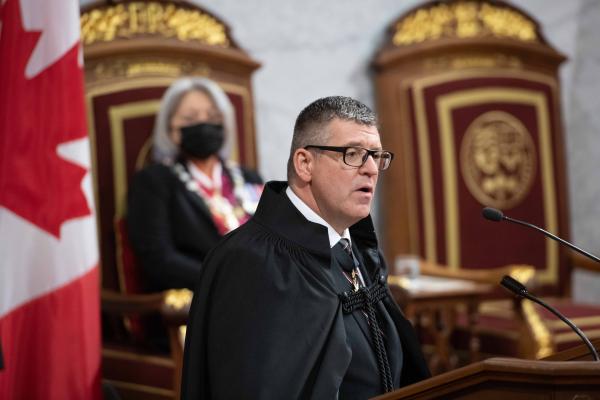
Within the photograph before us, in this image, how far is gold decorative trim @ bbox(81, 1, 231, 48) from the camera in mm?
3922

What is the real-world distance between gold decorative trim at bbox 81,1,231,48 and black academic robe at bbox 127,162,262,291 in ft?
1.98

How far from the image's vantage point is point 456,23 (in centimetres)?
478

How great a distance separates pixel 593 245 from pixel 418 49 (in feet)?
5.54

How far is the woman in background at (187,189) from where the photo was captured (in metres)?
3.62

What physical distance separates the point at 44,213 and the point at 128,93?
1268 millimetres

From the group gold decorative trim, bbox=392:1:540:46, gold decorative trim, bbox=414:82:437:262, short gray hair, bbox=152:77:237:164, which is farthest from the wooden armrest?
gold decorative trim, bbox=392:1:540:46

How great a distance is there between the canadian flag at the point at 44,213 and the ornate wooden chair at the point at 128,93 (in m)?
0.70

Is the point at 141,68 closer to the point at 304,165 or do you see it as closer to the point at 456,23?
the point at 456,23

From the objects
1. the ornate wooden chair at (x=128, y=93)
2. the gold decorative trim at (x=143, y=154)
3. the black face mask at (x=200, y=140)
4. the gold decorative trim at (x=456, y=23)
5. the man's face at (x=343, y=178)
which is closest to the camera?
the man's face at (x=343, y=178)

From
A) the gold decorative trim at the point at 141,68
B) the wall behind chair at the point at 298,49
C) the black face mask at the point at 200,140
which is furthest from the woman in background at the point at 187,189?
the wall behind chair at the point at 298,49

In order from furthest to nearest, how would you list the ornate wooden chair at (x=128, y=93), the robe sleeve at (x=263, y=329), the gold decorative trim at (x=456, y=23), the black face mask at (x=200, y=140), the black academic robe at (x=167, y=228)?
1. the gold decorative trim at (x=456, y=23)
2. the black face mask at (x=200, y=140)
3. the ornate wooden chair at (x=128, y=93)
4. the black academic robe at (x=167, y=228)
5. the robe sleeve at (x=263, y=329)

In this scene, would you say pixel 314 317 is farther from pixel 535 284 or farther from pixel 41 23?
pixel 535 284

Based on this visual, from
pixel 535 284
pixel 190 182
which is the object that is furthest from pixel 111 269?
pixel 535 284

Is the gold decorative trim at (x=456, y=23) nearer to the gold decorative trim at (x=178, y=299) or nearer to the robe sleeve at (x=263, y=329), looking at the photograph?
the gold decorative trim at (x=178, y=299)
